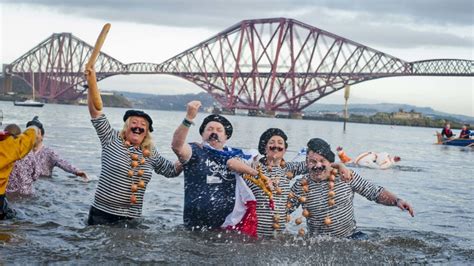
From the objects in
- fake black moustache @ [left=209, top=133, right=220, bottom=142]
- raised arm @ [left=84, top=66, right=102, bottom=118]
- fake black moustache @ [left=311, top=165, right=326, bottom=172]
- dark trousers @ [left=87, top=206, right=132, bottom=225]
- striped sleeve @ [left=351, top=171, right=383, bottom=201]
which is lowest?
dark trousers @ [left=87, top=206, right=132, bottom=225]

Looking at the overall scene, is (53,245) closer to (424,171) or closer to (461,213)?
(461,213)

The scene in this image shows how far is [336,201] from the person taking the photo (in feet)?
20.8

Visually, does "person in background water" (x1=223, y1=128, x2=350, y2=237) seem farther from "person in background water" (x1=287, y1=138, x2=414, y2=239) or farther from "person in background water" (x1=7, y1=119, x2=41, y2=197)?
"person in background water" (x1=7, y1=119, x2=41, y2=197)

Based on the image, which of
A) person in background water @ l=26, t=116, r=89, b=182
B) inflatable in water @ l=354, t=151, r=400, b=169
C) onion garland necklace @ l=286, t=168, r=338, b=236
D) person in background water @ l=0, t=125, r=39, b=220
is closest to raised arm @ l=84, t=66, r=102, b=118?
person in background water @ l=0, t=125, r=39, b=220

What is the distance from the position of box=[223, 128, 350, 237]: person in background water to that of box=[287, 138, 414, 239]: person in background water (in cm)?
13

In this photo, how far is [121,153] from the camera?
247 inches

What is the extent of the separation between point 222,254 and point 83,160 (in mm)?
11125

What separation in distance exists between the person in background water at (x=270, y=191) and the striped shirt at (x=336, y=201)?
16 centimetres

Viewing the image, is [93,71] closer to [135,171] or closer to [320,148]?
[135,171]

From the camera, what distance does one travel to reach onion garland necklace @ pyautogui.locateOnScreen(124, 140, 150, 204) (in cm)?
629

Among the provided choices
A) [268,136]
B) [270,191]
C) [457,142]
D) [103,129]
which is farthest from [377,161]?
[457,142]

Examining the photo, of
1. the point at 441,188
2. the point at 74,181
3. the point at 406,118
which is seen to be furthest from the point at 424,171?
the point at 406,118

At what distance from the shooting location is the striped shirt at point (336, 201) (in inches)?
250

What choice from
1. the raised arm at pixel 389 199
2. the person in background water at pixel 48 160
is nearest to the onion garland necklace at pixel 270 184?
the raised arm at pixel 389 199
